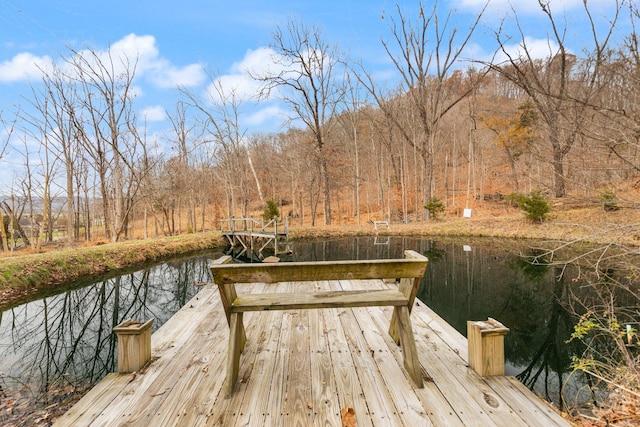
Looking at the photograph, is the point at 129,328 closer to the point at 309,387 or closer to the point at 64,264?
the point at 309,387

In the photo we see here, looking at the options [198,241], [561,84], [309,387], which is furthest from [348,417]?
[198,241]

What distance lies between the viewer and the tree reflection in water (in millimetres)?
3342

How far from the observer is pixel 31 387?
10.4ft

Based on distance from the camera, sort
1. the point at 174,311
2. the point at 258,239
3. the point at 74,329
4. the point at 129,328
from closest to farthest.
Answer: the point at 129,328 < the point at 74,329 < the point at 174,311 < the point at 258,239

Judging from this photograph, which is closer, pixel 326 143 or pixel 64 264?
pixel 64 264

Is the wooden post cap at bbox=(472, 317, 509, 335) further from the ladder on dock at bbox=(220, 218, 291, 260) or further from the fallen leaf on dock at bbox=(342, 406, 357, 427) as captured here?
the ladder on dock at bbox=(220, 218, 291, 260)

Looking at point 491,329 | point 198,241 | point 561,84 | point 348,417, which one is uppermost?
Answer: point 561,84

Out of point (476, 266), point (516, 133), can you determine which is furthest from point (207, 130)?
point (516, 133)

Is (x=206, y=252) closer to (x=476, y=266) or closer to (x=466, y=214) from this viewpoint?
(x=476, y=266)

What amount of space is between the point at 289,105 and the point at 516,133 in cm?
1656

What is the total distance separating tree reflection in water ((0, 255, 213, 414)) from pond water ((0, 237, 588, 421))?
0.04 feet

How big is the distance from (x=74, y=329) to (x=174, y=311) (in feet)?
4.99

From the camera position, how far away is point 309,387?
2.18 meters

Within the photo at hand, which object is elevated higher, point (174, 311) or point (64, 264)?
point (64, 264)
